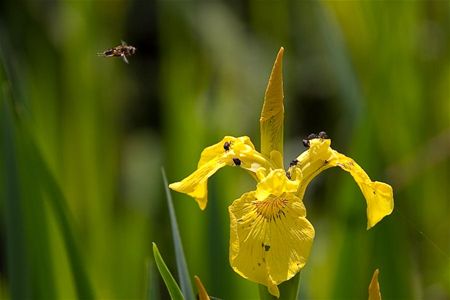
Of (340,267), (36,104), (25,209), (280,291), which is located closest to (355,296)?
(340,267)

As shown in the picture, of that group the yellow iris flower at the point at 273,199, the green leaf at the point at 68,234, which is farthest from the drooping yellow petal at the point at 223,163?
the green leaf at the point at 68,234

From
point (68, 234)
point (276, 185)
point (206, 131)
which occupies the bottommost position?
point (206, 131)

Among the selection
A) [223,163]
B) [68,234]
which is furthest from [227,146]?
[68,234]

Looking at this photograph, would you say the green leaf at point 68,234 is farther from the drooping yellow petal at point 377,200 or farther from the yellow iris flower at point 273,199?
the drooping yellow petal at point 377,200

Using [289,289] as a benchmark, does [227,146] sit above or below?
above

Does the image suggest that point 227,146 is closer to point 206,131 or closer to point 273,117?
point 273,117

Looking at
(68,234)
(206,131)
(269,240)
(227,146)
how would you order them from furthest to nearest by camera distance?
(206,131) → (68,234) → (227,146) → (269,240)

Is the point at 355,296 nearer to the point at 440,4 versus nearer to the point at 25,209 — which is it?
the point at 25,209

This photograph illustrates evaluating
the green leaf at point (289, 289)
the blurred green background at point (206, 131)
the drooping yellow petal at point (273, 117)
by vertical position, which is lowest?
→ the blurred green background at point (206, 131)

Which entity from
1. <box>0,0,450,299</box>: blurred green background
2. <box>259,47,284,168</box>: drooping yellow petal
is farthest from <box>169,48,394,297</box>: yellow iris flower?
<box>0,0,450,299</box>: blurred green background
